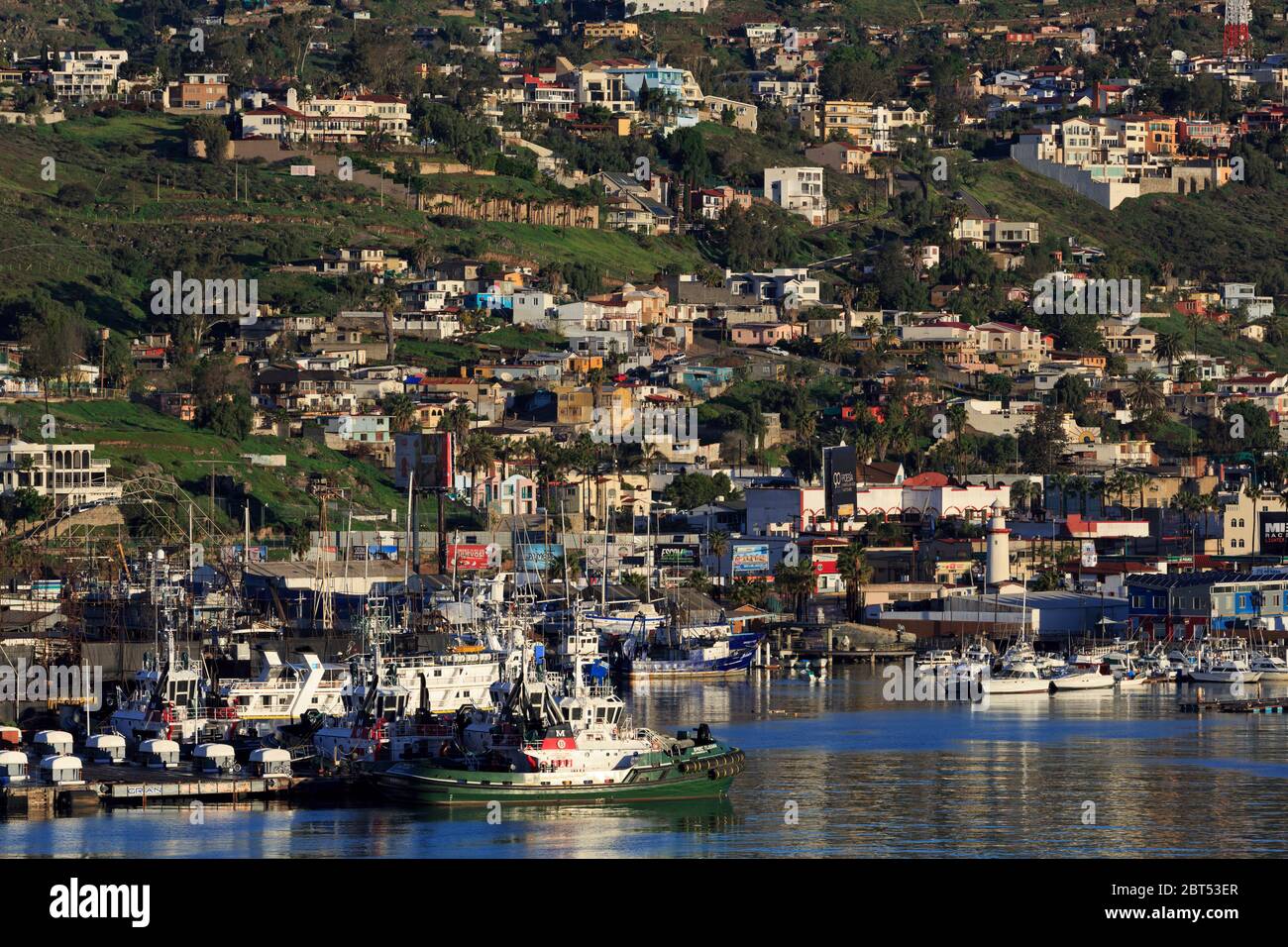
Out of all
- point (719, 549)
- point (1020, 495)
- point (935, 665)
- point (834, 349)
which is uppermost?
point (834, 349)

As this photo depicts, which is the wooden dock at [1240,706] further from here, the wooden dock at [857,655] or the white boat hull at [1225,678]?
the wooden dock at [857,655]

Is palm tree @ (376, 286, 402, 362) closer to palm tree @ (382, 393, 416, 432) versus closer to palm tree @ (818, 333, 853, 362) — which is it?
palm tree @ (382, 393, 416, 432)

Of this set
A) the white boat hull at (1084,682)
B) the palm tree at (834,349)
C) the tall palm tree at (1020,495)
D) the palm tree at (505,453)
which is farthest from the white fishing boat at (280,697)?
the palm tree at (834,349)

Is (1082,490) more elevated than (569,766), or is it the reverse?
(1082,490)

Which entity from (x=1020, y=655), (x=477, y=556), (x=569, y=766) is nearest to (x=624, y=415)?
(x=477, y=556)

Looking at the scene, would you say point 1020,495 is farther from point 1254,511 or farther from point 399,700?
point 399,700

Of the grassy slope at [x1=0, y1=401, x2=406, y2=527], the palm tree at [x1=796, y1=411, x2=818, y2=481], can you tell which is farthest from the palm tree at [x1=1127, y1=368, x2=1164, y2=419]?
the grassy slope at [x1=0, y1=401, x2=406, y2=527]
